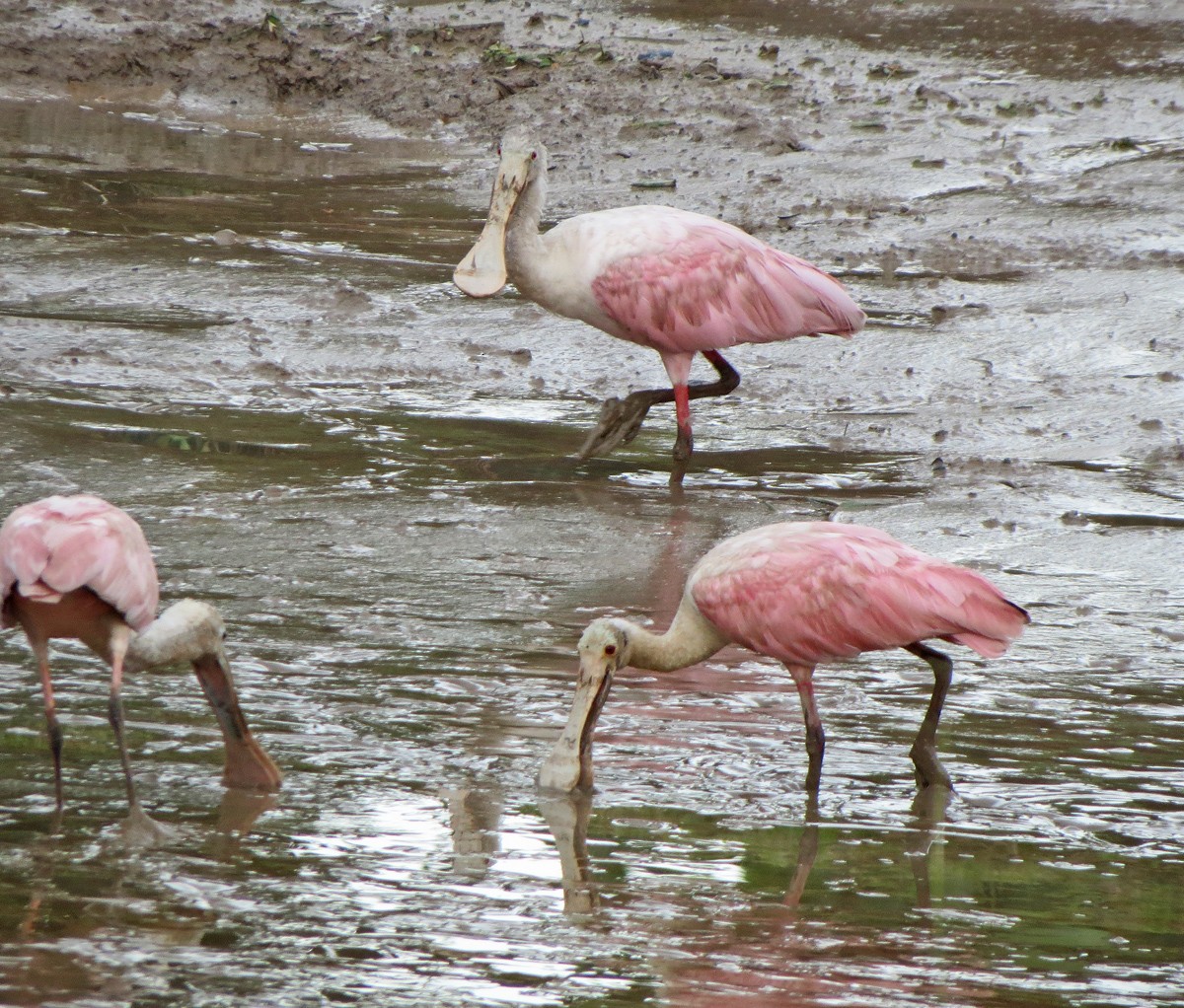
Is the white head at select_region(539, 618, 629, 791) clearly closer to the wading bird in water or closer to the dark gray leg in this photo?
the dark gray leg

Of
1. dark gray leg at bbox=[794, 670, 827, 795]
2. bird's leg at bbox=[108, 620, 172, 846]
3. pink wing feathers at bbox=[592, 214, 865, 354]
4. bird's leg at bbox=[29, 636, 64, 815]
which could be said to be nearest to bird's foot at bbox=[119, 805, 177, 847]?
bird's leg at bbox=[108, 620, 172, 846]

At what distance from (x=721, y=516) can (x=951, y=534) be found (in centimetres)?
89

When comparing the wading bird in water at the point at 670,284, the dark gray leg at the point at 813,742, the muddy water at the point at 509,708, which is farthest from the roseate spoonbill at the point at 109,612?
the wading bird in water at the point at 670,284

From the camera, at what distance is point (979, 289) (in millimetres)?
10750

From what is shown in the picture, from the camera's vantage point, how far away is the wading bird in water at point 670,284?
28.7ft

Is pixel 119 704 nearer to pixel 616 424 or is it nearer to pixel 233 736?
pixel 233 736

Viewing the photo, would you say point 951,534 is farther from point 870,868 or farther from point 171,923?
point 171,923

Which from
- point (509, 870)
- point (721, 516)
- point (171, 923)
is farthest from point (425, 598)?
point (171, 923)

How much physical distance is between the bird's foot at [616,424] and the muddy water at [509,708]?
0.36 ft

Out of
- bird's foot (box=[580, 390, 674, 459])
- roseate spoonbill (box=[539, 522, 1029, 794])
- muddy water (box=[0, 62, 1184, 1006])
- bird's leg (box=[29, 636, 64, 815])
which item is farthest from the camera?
bird's foot (box=[580, 390, 674, 459])

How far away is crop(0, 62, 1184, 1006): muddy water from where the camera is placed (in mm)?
3857

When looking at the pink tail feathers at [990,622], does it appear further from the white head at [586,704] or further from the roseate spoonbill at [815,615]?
the white head at [586,704]

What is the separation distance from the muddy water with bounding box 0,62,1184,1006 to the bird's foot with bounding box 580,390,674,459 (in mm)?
109

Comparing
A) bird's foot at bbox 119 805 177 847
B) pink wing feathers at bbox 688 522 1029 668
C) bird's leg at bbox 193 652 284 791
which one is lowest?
bird's foot at bbox 119 805 177 847
